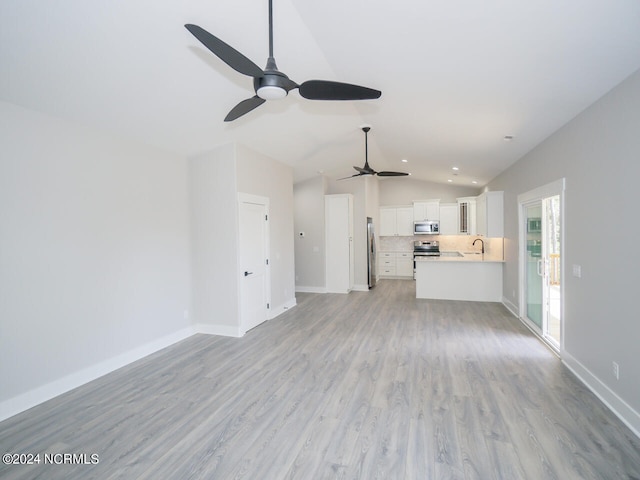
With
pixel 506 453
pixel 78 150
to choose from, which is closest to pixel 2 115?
pixel 78 150

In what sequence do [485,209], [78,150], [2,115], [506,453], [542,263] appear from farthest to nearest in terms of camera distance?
1. [485,209]
2. [542,263]
3. [78,150]
4. [2,115]
5. [506,453]

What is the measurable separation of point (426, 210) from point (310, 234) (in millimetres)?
3859

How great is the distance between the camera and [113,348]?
3535mm

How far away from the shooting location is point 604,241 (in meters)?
2.65

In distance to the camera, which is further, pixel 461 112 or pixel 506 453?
pixel 461 112

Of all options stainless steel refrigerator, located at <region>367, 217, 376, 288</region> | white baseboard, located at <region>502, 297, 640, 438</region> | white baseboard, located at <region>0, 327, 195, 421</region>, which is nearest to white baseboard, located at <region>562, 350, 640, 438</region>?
white baseboard, located at <region>502, 297, 640, 438</region>

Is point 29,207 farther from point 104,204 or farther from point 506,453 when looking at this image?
point 506,453

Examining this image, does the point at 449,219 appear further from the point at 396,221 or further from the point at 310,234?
the point at 310,234

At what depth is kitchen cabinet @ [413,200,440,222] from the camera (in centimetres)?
924

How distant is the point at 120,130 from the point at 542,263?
571 centimetres

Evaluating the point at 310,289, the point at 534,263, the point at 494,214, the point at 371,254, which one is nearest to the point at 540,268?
the point at 534,263

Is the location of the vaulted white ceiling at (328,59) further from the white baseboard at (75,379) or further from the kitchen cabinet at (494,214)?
the white baseboard at (75,379)

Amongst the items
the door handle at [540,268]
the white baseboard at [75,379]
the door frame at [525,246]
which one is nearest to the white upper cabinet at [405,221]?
the door frame at [525,246]

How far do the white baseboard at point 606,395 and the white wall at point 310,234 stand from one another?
5259 millimetres
